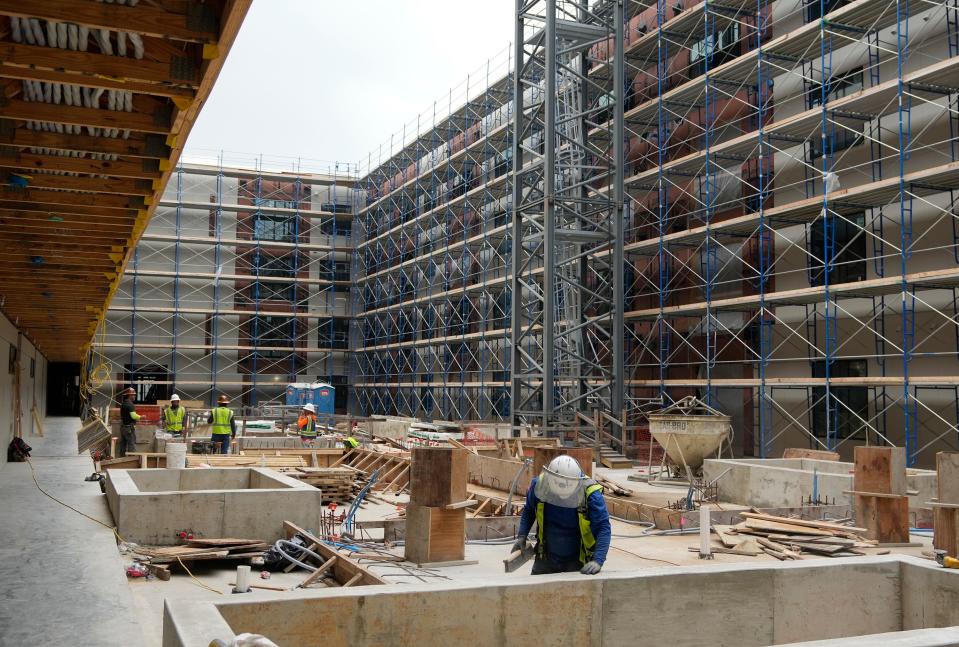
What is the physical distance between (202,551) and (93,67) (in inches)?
229

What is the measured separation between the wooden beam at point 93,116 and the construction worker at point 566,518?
159 inches

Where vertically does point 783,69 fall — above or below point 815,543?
above

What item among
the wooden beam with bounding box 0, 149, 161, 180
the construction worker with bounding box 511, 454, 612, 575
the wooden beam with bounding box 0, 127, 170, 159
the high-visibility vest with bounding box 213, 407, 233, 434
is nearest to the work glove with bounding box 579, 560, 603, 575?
the construction worker with bounding box 511, 454, 612, 575

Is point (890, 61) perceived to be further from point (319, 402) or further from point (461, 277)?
point (319, 402)

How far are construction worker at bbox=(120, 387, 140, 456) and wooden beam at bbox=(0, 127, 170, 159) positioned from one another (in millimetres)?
12551

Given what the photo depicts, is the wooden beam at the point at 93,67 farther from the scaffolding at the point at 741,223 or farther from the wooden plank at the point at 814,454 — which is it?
the scaffolding at the point at 741,223

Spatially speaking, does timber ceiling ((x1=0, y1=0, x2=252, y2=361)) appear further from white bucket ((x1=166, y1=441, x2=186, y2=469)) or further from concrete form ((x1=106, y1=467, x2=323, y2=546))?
white bucket ((x1=166, y1=441, x2=186, y2=469))

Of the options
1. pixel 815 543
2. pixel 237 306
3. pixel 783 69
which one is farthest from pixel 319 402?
pixel 815 543

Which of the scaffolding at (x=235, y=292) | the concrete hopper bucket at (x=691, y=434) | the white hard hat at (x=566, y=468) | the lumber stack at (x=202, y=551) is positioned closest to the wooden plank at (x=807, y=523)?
the concrete hopper bucket at (x=691, y=434)

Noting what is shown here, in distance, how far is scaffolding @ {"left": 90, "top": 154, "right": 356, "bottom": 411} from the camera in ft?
154

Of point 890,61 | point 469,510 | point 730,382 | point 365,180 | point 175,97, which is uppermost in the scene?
point 365,180

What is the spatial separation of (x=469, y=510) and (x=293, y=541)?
18.0ft

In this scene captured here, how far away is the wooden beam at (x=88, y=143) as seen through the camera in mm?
6332

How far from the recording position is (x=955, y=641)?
192 inches
